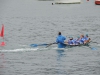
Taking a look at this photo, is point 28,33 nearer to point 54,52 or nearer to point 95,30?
point 95,30

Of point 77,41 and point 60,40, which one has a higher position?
point 60,40

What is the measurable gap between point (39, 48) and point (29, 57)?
635 centimetres

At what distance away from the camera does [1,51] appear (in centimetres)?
6350

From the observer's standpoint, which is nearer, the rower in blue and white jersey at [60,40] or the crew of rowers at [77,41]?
the rower in blue and white jersey at [60,40]

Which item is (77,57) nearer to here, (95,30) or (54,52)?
(54,52)

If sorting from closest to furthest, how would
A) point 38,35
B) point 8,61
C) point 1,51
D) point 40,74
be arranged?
point 40,74
point 8,61
point 1,51
point 38,35

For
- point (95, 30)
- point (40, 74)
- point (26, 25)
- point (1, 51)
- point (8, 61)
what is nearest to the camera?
point (40, 74)

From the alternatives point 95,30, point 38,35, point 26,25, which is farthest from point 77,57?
point 26,25

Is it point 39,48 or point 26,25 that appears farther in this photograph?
point 26,25

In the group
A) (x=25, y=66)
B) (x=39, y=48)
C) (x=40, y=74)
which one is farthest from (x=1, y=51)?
(x=40, y=74)

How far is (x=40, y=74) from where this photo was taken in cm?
5016

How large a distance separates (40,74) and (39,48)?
1574 centimetres

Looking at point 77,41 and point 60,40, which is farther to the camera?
point 77,41

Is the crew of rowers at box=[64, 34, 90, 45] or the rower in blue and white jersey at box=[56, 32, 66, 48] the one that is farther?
the crew of rowers at box=[64, 34, 90, 45]
